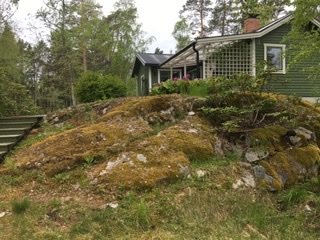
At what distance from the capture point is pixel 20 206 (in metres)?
→ 5.50

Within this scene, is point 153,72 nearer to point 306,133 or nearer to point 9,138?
point 9,138

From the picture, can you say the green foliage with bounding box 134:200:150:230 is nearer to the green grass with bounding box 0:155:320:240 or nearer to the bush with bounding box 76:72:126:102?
the green grass with bounding box 0:155:320:240

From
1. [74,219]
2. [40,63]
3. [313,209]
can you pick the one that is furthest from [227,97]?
[40,63]

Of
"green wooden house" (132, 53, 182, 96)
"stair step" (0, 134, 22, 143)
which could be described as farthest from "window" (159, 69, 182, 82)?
"stair step" (0, 134, 22, 143)

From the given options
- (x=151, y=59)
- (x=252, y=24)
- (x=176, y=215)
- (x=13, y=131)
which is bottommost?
(x=176, y=215)

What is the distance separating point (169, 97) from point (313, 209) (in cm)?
404

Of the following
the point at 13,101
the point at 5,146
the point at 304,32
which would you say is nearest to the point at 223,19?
the point at 13,101

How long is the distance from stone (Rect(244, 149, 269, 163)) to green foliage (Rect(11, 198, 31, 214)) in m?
3.89

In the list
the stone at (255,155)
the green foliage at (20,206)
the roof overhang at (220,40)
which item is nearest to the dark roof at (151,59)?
the roof overhang at (220,40)

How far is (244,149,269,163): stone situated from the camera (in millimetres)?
7132

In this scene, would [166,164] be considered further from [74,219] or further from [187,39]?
[187,39]

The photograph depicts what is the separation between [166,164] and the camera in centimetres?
643

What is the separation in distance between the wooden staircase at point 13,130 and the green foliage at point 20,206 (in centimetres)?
241

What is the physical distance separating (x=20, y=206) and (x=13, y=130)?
153 inches
